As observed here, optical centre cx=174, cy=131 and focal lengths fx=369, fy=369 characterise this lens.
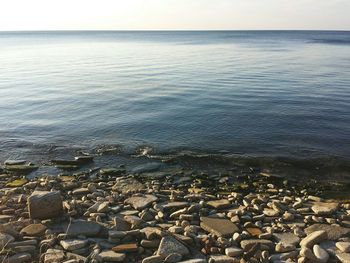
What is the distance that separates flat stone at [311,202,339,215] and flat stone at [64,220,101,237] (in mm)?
6819

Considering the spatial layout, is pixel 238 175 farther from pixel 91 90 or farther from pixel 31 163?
pixel 91 90

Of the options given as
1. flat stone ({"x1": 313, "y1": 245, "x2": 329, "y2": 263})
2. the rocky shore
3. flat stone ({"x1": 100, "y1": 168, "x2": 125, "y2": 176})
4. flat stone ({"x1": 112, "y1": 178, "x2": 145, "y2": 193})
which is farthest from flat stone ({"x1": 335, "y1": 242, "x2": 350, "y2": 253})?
flat stone ({"x1": 100, "y1": 168, "x2": 125, "y2": 176})

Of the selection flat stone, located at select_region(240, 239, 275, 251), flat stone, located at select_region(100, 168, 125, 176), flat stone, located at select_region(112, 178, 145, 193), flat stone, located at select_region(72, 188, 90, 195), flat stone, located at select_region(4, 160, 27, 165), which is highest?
flat stone, located at select_region(240, 239, 275, 251)

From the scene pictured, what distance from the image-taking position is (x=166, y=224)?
10477 millimetres

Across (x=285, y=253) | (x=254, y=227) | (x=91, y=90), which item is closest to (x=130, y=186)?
(x=254, y=227)

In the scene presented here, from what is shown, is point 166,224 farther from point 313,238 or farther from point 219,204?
point 313,238

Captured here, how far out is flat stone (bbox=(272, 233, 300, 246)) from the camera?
31.3 feet

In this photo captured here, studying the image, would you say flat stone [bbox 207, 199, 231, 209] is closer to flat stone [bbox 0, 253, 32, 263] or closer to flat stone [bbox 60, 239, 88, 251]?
flat stone [bbox 60, 239, 88, 251]

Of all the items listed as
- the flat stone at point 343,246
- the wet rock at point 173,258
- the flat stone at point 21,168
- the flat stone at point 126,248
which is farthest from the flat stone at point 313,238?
the flat stone at point 21,168

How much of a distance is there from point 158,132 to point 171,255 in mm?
14370

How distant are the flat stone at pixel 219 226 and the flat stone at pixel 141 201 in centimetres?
207

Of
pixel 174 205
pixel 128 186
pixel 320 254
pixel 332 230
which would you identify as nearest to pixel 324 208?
pixel 332 230

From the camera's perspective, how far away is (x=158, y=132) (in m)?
22.6

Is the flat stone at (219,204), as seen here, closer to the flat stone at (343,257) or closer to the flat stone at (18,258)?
the flat stone at (343,257)
